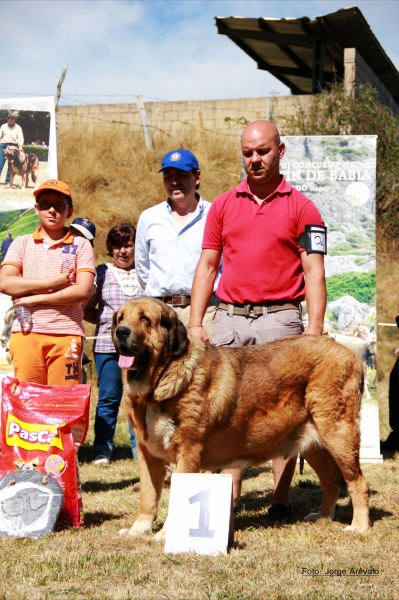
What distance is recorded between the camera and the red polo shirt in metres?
5.20

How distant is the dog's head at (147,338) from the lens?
174 inches

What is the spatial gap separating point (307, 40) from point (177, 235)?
12859 millimetres

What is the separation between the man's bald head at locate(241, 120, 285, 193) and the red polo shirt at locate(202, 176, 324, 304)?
0.53 ft

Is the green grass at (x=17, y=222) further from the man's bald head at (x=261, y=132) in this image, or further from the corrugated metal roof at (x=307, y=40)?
the corrugated metal roof at (x=307, y=40)

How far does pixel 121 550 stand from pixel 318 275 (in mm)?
2291

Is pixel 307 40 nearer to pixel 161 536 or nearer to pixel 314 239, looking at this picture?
pixel 314 239

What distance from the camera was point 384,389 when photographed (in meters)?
11.7

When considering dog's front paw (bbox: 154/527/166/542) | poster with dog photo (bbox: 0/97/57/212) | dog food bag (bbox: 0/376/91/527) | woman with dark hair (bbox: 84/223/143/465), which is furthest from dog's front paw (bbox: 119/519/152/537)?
poster with dog photo (bbox: 0/97/57/212)

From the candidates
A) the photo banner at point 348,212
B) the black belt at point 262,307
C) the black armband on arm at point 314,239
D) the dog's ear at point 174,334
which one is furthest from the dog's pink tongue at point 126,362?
the photo banner at point 348,212

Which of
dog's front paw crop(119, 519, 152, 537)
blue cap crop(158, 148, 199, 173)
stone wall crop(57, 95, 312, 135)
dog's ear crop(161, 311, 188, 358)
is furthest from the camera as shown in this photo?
stone wall crop(57, 95, 312, 135)

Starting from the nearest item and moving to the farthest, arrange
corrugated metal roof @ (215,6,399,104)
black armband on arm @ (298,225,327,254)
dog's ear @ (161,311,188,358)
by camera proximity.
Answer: dog's ear @ (161,311,188,358)
black armband on arm @ (298,225,327,254)
corrugated metal roof @ (215,6,399,104)

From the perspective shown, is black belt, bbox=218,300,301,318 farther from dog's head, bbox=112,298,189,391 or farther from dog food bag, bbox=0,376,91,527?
dog food bag, bbox=0,376,91,527

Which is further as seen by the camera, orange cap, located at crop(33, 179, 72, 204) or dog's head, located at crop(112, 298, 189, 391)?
orange cap, located at crop(33, 179, 72, 204)

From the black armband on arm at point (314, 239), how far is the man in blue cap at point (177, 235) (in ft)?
3.87
